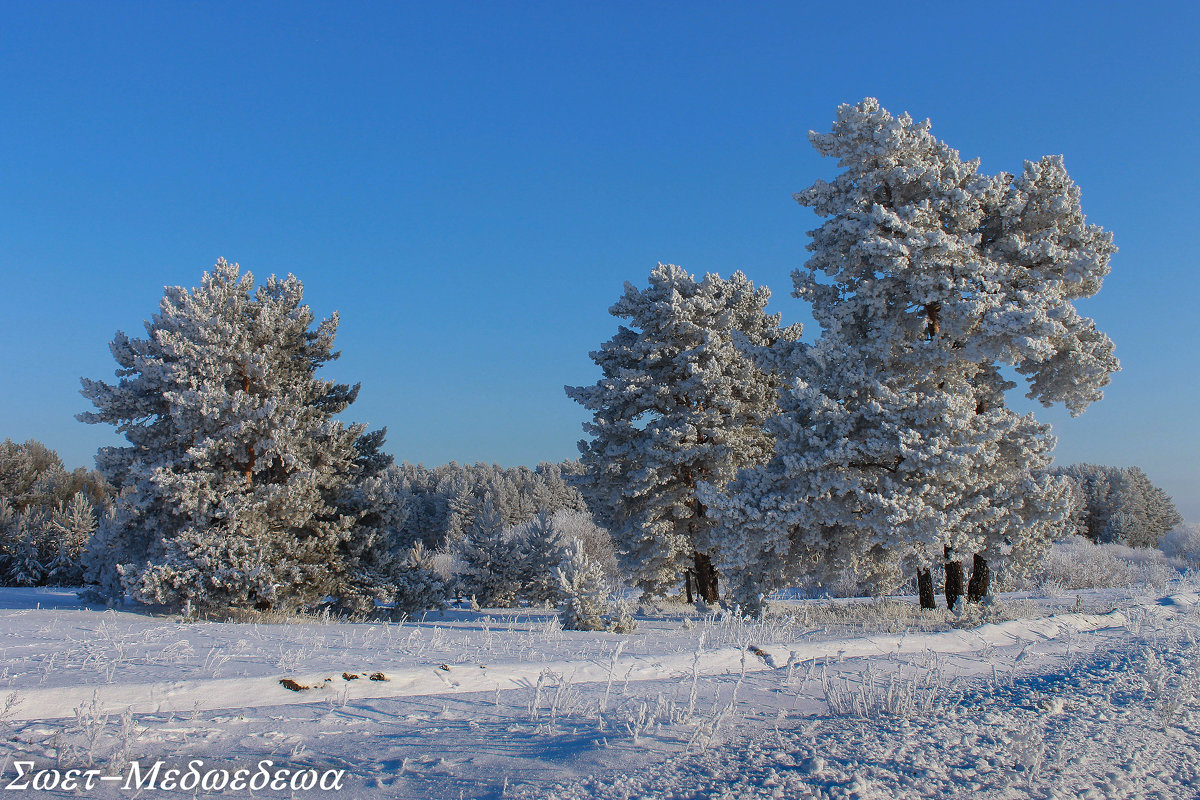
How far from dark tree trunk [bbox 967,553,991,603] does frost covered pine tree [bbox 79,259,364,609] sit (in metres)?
13.9

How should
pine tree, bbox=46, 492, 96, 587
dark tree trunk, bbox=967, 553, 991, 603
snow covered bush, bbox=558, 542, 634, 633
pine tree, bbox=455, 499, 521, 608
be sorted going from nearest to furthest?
snow covered bush, bbox=558, 542, 634, 633
dark tree trunk, bbox=967, 553, 991, 603
pine tree, bbox=455, 499, 521, 608
pine tree, bbox=46, 492, 96, 587

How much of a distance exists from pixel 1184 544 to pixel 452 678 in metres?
49.2

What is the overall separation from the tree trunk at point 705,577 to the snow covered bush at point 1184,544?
Result: 30850 mm

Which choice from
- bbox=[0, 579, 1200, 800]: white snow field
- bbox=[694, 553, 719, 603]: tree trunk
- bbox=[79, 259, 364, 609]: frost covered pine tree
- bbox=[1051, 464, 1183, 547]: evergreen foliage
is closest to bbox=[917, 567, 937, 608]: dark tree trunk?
bbox=[694, 553, 719, 603]: tree trunk

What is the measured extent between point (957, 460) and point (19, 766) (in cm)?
1175

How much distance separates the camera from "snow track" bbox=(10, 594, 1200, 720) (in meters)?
4.36

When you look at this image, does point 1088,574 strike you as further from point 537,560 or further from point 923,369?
point 537,560

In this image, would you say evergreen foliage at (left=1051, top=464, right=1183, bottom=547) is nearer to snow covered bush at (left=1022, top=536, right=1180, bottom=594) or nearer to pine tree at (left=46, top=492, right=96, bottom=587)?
snow covered bush at (left=1022, top=536, right=1180, bottom=594)

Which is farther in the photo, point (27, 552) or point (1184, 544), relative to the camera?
point (1184, 544)

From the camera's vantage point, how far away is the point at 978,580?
13609mm

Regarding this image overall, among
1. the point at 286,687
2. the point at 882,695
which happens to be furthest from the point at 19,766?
the point at 882,695

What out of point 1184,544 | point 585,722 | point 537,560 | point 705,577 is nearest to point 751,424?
point 705,577

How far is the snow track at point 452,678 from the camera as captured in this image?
4.36 meters

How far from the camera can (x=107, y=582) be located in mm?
15820
